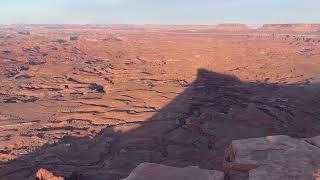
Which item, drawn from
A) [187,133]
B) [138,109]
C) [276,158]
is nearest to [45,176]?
[276,158]

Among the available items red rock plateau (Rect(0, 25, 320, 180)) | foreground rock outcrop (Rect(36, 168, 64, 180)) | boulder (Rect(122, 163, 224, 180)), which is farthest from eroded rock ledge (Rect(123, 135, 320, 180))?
foreground rock outcrop (Rect(36, 168, 64, 180))

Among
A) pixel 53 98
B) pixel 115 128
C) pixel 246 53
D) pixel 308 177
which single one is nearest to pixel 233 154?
pixel 308 177

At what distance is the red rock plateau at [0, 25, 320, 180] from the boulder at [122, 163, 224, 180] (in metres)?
1.20

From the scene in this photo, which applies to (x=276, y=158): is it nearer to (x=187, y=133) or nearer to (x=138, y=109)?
(x=187, y=133)

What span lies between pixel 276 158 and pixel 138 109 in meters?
6.97

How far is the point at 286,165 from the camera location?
5145 millimetres

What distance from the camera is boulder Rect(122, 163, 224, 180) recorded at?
5.01 m

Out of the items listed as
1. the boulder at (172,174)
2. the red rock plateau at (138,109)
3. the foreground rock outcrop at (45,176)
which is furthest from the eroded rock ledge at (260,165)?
the foreground rock outcrop at (45,176)

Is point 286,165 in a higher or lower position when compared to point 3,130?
higher

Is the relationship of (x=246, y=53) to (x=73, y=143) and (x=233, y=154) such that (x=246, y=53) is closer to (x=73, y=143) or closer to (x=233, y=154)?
(x=73, y=143)

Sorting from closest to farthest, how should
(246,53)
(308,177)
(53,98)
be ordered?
(308,177) → (53,98) → (246,53)

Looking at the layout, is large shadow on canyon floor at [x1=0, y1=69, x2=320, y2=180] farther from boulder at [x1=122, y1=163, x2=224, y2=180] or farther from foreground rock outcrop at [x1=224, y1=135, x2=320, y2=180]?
boulder at [x1=122, y1=163, x2=224, y2=180]

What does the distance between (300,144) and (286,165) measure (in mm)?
910

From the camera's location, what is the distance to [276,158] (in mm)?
5383
